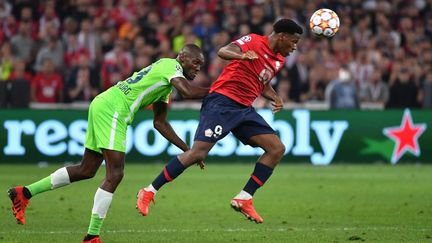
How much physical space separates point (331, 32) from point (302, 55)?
1198cm

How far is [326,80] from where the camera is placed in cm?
2373

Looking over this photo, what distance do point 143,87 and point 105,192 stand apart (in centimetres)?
120

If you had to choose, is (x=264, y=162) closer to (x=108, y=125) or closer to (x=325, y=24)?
(x=108, y=125)

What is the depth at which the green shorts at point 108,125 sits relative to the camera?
10000mm

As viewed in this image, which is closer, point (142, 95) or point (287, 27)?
point (142, 95)

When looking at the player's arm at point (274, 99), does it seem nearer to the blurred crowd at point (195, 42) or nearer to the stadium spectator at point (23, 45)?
the blurred crowd at point (195, 42)

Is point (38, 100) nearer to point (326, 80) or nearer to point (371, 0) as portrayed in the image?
point (326, 80)

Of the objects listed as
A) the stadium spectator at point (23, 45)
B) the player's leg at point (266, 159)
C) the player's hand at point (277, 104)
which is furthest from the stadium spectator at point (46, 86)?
the player's leg at point (266, 159)

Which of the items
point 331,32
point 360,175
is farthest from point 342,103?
point 331,32

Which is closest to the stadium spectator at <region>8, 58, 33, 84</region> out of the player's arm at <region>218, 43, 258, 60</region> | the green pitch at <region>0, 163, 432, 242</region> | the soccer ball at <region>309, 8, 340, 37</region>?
the green pitch at <region>0, 163, 432, 242</region>

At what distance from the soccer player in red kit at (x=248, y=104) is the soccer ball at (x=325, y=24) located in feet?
3.08

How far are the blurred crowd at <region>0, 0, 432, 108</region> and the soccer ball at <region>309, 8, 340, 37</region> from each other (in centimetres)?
1024

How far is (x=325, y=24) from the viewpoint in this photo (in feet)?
40.0

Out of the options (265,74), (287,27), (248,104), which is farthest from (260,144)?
(287,27)
